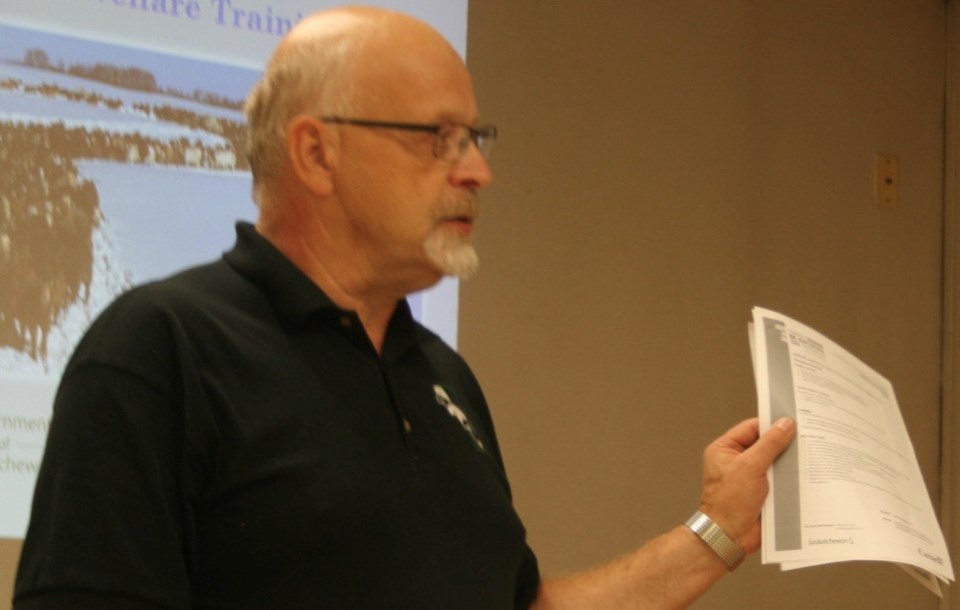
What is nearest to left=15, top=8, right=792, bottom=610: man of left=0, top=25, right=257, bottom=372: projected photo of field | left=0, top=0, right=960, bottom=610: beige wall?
left=0, top=25, right=257, bottom=372: projected photo of field

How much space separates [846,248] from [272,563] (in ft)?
8.45

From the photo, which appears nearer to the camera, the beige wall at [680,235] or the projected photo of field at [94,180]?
the projected photo of field at [94,180]

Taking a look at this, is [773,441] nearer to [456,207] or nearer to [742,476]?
[742,476]

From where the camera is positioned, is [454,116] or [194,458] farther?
[454,116]

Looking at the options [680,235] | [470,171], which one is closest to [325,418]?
[470,171]

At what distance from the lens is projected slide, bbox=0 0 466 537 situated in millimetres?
1730

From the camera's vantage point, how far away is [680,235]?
9.48ft

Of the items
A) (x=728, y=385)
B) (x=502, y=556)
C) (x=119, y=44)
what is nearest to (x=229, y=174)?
(x=119, y=44)

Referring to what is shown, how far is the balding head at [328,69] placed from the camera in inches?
47.3

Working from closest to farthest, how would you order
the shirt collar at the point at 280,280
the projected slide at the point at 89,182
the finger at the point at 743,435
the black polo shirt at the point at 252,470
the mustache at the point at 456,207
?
1. the black polo shirt at the point at 252,470
2. the shirt collar at the point at 280,280
3. the mustache at the point at 456,207
4. the finger at the point at 743,435
5. the projected slide at the point at 89,182

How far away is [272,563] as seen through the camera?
3.18 feet

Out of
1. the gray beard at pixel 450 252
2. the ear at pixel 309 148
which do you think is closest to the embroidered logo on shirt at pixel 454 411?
the gray beard at pixel 450 252

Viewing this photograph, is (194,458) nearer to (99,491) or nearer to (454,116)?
(99,491)

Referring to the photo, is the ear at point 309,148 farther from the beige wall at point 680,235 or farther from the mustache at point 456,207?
the beige wall at point 680,235
